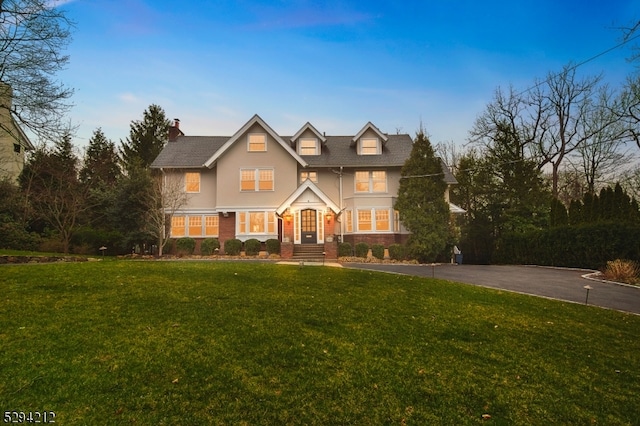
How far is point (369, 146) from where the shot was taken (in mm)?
26078

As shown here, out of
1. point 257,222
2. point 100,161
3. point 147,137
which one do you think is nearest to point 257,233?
point 257,222

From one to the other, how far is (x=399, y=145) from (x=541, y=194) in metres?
11.3

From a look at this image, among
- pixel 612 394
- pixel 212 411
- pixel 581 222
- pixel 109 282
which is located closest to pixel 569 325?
pixel 612 394

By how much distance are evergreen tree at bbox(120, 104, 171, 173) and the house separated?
1990 centimetres

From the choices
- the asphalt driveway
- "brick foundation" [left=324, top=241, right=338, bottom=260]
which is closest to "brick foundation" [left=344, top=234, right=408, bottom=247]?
"brick foundation" [left=324, top=241, right=338, bottom=260]

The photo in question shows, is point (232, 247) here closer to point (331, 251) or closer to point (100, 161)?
point (331, 251)

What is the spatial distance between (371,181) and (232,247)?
34.9ft

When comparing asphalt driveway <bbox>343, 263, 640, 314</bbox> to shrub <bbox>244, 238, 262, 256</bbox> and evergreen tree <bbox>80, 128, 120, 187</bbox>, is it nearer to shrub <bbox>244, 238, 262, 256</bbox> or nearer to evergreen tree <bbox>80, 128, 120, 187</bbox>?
shrub <bbox>244, 238, 262, 256</bbox>

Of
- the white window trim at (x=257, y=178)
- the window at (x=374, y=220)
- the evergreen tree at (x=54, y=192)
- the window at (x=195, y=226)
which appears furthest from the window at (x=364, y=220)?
the evergreen tree at (x=54, y=192)

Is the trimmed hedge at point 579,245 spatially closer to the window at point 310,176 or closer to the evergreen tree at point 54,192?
the window at point 310,176

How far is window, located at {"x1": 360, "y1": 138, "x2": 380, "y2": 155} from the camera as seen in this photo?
26016mm

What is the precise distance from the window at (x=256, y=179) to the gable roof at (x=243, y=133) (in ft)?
6.03

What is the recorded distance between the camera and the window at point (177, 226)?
79.9 feet

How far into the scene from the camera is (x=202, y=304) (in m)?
7.13
